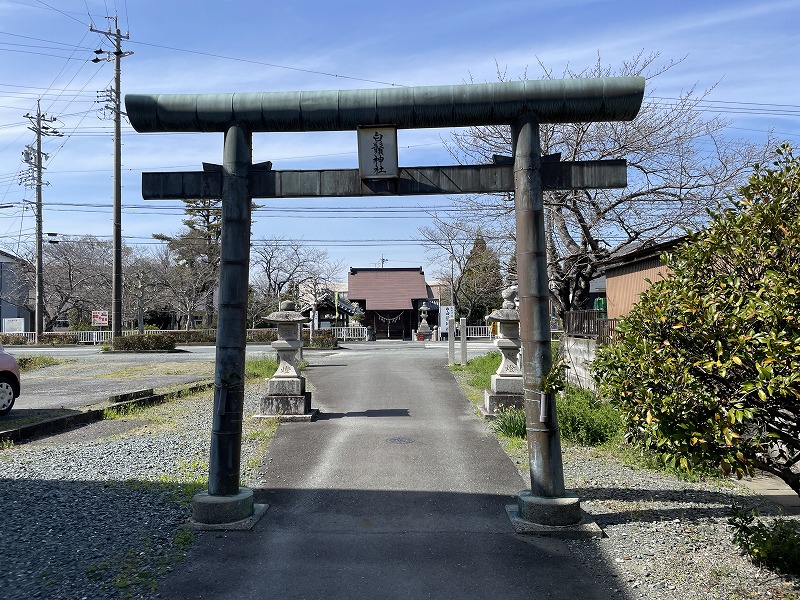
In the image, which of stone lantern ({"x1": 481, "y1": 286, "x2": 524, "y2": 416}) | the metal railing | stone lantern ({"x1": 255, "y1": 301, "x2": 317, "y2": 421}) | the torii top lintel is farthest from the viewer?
the metal railing

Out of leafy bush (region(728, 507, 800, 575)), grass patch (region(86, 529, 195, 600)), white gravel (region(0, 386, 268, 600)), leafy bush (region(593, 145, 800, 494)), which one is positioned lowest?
grass patch (region(86, 529, 195, 600))

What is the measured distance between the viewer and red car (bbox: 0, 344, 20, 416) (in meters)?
10.7

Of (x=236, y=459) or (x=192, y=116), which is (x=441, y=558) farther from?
(x=192, y=116)

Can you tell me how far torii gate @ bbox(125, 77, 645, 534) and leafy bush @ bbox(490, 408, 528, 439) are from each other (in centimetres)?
343

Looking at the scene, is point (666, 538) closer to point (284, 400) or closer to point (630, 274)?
point (284, 400)

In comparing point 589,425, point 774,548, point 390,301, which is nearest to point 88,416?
point 589,425

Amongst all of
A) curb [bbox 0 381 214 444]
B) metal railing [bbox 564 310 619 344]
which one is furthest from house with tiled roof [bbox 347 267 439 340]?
curb [bbox 0 381 214 444]

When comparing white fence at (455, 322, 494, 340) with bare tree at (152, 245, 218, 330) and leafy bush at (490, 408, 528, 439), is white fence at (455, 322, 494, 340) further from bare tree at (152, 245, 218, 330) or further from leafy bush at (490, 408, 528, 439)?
leafy bush at (490, 408, 528, 439)

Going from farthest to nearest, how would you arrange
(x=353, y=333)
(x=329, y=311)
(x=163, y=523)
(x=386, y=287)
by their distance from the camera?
(x=329, y=311), (x=386, y=287), (x=353, y=333), (x=163, y=523)

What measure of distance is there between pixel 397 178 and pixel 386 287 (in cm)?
4458

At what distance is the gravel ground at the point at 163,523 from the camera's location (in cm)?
439

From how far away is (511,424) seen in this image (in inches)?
372

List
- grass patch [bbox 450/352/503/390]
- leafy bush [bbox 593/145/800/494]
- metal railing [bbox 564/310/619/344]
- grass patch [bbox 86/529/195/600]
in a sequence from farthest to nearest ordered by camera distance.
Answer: grass patch [bbox 450/352/503/390] → metal railing [bbox 564/310/619/344] → grass patch [bbox 86/529/195/600] → leafy bush [bbox 593/145/800/494]

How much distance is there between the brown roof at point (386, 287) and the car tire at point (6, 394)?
37.7 metres
